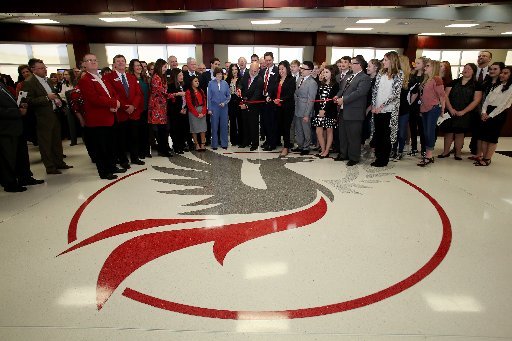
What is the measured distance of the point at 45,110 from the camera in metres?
4.19

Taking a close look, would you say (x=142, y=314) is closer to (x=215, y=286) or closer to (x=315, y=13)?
(x=215, y=286)

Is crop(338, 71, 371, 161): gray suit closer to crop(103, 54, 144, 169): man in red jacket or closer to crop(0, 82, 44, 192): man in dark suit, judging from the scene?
crop(103, 54, 144, 169): man in red jacket

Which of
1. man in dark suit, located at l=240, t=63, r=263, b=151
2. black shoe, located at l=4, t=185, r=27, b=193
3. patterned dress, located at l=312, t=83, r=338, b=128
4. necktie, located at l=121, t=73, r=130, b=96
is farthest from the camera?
man in dark suit, located at l=240, t=63, r=263, b=151

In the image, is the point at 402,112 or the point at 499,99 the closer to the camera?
the point at 499,99

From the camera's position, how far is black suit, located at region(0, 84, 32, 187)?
3.55 meters

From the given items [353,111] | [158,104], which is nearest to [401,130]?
[353,111]

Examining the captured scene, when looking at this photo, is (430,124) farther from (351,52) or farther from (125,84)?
(351,52)

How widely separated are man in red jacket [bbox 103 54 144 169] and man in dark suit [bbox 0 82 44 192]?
1.11 meters

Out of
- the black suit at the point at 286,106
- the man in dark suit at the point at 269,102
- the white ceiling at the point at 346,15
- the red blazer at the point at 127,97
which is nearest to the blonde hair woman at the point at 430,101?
the black suit at the point at 286,106

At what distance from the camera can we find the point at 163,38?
39.7 ft

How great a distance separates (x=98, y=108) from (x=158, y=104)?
49.4 inches

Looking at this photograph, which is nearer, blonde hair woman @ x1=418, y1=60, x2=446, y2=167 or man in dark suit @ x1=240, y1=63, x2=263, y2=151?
blonde hair woman @ x1=418, y1=60, x2=446, y2=167

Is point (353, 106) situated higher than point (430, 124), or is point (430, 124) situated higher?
point (353, 106)

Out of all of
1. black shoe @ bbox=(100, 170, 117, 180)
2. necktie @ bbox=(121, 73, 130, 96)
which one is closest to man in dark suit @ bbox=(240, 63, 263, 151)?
necktie @ bbox=(121, 73, 130, 96)
